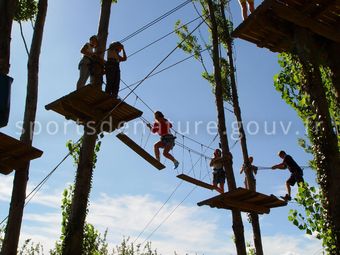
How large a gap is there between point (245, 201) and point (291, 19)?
475 centimetres

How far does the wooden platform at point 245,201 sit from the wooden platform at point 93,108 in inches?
103

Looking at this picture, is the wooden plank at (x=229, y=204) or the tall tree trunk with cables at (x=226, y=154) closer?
the wooden plank at (x=229, y=204)

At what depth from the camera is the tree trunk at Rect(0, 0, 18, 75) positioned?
6.10m

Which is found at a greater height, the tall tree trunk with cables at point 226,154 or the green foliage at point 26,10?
the green foliage at point 26,10

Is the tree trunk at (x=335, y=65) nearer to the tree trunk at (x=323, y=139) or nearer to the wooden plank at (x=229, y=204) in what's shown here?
the tree trunk at (x=323, y=139)

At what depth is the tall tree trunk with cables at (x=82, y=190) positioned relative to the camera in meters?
7.06

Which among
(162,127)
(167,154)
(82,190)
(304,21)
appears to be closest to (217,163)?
(167,154)

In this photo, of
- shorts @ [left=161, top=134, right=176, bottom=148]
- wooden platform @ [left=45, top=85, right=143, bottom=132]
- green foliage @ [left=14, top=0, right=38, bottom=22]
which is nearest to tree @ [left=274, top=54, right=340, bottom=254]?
wooden platform @ [left=45, top=85, right=143, bottom=132]

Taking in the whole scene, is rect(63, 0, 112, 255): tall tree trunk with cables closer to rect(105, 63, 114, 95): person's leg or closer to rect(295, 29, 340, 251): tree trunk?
rect(105, 63, 114, 95): person's leg

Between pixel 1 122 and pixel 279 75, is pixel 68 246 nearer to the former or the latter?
pixel 1 122

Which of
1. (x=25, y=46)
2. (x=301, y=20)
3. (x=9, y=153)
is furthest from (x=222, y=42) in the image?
(x=9, y=153)

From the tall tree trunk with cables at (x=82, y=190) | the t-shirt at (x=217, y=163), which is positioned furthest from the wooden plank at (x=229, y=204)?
the tall tree trunk with cables at (x=82, y=190)

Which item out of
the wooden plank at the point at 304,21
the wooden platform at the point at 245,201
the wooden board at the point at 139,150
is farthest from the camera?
the wooden platform at the point at 245,201

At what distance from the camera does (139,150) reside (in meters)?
8.42
